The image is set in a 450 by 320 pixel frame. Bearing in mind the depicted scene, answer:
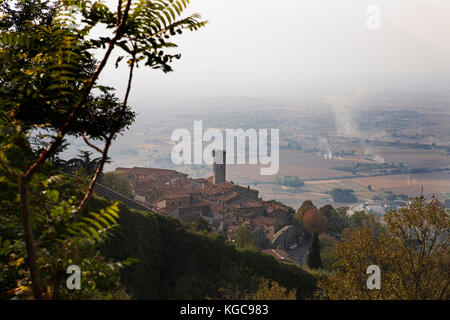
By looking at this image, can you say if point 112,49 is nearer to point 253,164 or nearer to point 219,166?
point 219,166

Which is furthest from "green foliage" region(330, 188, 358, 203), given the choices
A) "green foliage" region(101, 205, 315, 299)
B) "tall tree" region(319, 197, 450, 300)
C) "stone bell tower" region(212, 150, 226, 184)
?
"tall tree" region(319, 197, 450, 300)

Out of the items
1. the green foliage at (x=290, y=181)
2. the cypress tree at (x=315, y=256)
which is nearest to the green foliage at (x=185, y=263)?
the cypress tree at (x=315, y=256)

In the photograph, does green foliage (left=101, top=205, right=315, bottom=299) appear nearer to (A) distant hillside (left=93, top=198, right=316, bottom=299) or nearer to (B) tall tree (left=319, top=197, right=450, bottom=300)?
(A) distant hillside (left=93, top=198, right=316, bottom=299)

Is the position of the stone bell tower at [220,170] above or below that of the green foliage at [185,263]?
below

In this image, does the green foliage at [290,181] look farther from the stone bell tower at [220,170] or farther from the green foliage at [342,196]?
the stone bell tower at [220,170]

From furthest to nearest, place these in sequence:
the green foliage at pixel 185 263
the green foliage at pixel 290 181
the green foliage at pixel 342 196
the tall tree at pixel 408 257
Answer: the green foliage at pixel 290 181
the green foliage at pixel 342 196
the green foliage at pixel 185 263
the tall tree at pixel 408 257

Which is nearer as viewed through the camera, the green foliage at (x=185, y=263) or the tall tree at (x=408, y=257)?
the tall tree at (x=408, y=257)
